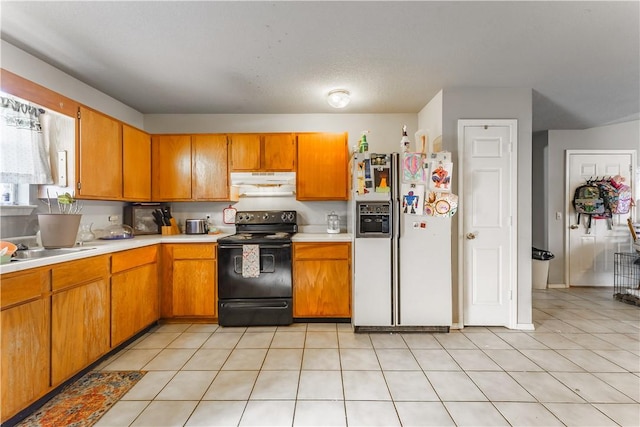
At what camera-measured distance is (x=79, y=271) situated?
1953mm

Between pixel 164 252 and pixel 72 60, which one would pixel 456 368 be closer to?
pixel 164 252

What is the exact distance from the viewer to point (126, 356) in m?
2.30

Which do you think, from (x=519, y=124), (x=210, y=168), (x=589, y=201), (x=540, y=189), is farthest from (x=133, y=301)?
(x=589, y=201)

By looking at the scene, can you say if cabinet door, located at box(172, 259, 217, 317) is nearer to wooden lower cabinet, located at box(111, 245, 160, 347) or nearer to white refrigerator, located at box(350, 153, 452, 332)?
wooden lower cabinet, located at box(111, 245, 160, 347)

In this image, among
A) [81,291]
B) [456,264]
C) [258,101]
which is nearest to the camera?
[81,291]

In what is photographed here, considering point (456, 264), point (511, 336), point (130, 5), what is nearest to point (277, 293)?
point (456, 264)

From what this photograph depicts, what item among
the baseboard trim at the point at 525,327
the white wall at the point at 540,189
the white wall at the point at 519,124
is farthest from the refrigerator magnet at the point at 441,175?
the white wall at the point at 540,189

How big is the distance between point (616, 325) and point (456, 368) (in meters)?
2.16

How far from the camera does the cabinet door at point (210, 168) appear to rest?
3.33 m

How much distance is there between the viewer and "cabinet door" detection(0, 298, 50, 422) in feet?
4.89

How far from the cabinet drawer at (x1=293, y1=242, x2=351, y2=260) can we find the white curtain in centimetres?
223

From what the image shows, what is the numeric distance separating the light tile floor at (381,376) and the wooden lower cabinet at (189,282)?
182 millimetres

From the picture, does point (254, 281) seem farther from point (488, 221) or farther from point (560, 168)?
point (560, 168)

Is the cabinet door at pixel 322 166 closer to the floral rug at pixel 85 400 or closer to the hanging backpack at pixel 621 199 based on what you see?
the floral rug at pixel 85 400
